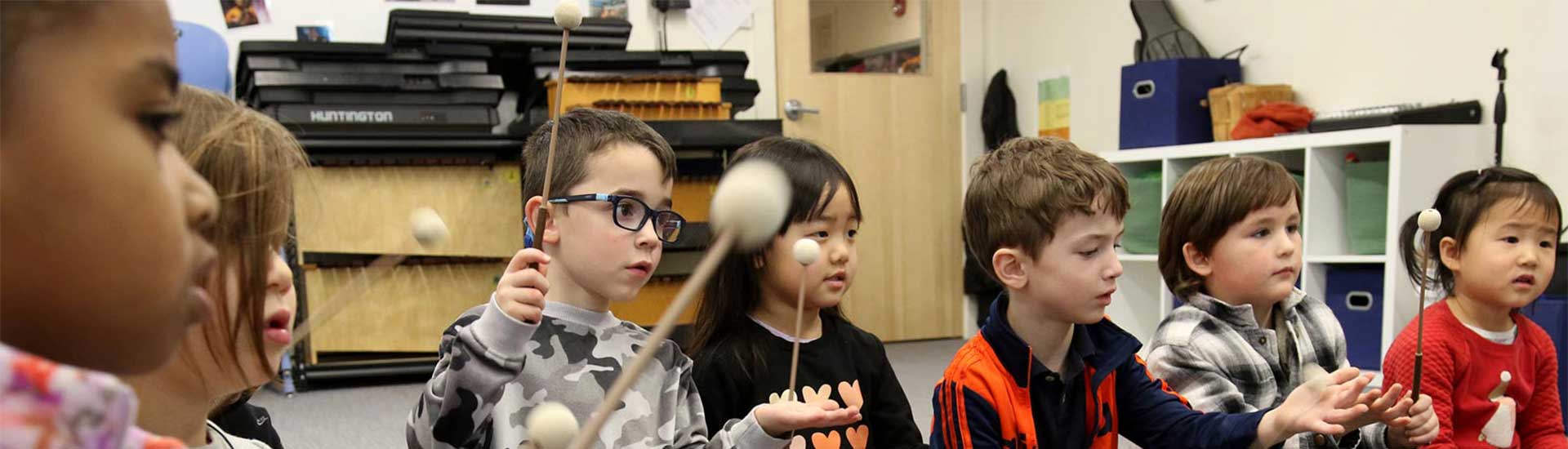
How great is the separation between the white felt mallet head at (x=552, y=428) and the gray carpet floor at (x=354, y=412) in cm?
206

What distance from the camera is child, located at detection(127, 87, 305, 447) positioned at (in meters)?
0.81

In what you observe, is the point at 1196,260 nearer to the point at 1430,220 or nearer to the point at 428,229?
the point at 1430,220

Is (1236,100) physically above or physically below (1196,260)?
above

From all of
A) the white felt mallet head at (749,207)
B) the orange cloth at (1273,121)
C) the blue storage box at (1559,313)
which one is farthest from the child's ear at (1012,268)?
the orange cloth at (1273,121)

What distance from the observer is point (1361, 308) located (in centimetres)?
277

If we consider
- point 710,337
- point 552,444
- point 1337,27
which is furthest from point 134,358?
point 1337,27

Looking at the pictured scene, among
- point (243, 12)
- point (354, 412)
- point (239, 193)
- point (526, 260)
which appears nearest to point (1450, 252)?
point (526, 260)

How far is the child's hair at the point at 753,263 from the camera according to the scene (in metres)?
1.57

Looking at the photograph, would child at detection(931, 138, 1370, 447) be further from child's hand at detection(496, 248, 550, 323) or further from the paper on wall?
the paper on wall

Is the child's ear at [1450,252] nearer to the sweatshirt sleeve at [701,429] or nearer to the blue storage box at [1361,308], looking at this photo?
the blue storage box at [1361,308]

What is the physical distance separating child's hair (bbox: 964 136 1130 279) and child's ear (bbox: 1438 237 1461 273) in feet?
2.55

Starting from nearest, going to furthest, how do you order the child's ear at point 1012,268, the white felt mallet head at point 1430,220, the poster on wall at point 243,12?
the white felt mallet head at point 1430,220 → the child's ear at point 1012,268 → the poster on wall at point 243,12

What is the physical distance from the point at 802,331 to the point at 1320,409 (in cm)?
69

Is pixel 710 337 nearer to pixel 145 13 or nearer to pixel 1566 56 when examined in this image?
pixel 145 13
